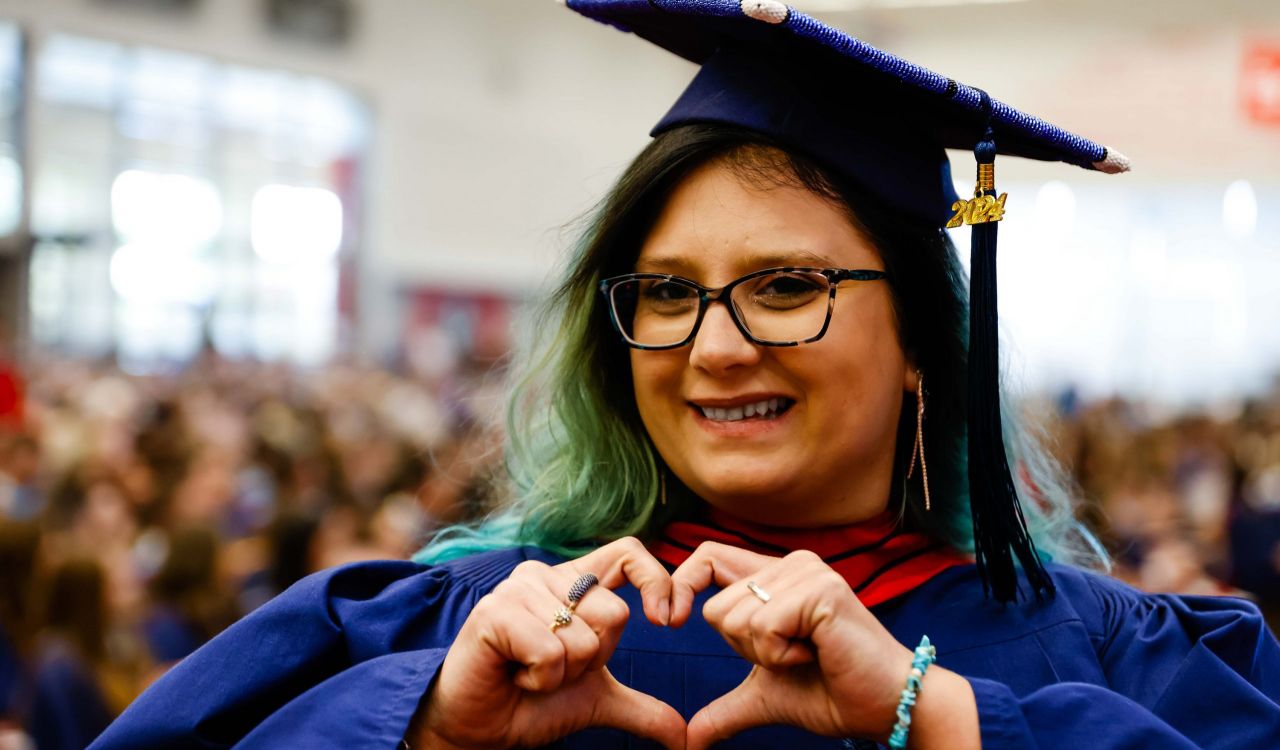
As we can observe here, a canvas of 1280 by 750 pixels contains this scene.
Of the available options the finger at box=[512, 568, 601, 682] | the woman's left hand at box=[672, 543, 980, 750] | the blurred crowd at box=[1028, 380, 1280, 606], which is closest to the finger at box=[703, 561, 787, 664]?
the woman's left hand at box=[672, 543, 980, 750]

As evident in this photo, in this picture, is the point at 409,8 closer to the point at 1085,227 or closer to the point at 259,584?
the point at 1085,227

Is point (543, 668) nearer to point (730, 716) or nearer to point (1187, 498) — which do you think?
point (730, 716)

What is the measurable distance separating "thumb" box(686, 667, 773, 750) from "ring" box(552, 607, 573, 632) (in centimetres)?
21

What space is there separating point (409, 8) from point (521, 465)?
16804 millimetres

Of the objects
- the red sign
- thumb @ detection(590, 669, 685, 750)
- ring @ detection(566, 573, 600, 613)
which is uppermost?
the red sign

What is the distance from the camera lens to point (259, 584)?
4582 millimetres

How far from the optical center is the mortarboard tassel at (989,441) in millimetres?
1505

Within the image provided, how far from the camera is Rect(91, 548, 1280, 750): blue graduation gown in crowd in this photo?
1.26 metres

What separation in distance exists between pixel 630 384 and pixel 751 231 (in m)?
0.38

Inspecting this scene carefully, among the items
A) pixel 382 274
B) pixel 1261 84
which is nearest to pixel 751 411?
pixel 1261 84

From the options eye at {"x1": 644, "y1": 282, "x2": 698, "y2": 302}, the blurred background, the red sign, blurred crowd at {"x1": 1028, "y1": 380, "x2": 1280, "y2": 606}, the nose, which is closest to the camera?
the nose

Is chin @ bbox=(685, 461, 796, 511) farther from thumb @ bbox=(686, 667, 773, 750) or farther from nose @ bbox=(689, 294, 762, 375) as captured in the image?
thumb @ bbox=(686, 667, 773, 750)

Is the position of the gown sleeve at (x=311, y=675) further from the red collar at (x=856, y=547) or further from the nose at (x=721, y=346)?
the nose at (x=721, y=346)

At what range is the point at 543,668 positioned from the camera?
122 centimetres
